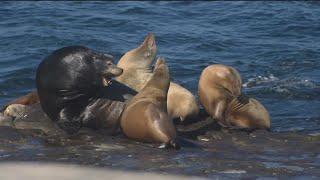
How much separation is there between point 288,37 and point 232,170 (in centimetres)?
903

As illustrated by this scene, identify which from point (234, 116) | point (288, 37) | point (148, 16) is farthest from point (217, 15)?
point (234, 116)

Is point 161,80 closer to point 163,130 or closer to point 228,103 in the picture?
point 163,130

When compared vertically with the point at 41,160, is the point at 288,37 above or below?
below

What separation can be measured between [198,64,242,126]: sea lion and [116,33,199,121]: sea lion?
0.13 meters

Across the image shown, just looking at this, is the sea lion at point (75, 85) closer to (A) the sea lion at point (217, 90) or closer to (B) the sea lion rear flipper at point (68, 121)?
(B) the sea lion rear flipper at point (68, 121)

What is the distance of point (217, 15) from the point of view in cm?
1748

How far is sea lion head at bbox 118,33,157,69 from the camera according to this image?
28.4 ft

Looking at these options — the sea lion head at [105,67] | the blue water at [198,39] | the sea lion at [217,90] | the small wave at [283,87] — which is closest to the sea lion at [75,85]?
the sea lion head at [105,67]

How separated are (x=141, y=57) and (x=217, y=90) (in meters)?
0.96

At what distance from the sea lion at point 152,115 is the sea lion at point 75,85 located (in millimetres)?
394

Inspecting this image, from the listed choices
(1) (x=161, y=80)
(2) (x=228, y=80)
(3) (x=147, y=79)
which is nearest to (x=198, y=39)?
(3) (x=147, y=79)

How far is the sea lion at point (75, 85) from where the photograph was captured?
7668mm

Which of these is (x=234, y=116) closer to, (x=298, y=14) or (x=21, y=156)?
(x=21, y=156)

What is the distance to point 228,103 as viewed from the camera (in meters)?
8.38
